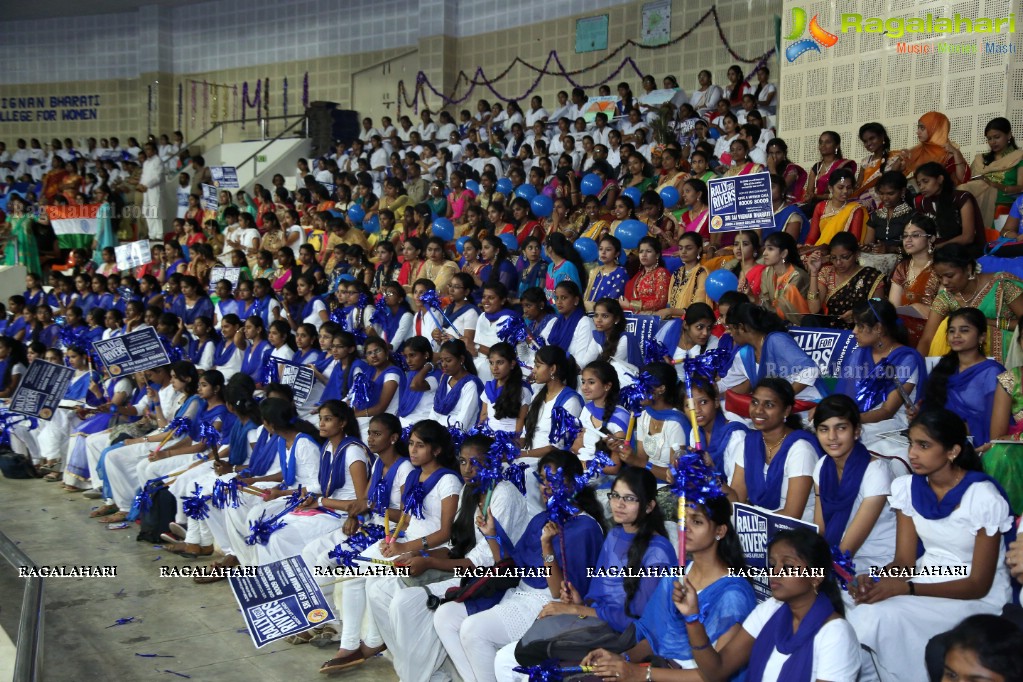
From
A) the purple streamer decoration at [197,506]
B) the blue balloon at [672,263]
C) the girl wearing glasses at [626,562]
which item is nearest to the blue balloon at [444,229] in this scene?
the blue balloon at [672,263]

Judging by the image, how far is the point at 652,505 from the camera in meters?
3.85

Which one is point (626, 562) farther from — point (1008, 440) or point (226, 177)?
point (226, 177)

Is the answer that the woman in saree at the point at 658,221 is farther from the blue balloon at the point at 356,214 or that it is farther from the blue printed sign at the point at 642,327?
the blue balloon at the point at 356,214

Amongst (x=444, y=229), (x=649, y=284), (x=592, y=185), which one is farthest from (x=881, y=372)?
(x=444, y=229)

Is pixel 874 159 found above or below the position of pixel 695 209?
above

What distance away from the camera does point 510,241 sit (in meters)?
9.70

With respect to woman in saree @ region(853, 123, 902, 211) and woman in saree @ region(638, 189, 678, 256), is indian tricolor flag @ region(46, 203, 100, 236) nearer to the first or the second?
woman in saree @ region(638, 189, 678, 256)

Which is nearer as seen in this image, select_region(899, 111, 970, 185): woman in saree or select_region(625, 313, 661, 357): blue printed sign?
select_region(625, 313, 661, 357): blue printed sign

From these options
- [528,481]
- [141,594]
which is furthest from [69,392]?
[528,481]

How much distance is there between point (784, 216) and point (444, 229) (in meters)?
4.09

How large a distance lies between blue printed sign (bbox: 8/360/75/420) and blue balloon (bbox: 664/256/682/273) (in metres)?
4.72

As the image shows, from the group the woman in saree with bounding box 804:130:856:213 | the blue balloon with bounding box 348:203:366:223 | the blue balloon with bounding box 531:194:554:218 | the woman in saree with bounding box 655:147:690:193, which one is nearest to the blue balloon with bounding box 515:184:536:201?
the blue balloon with bounding box 531:194:554:218

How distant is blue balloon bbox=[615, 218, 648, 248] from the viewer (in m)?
8.17

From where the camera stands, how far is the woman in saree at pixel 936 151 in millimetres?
7238
